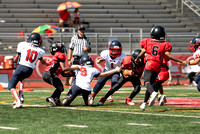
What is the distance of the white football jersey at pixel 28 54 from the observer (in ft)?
27.7

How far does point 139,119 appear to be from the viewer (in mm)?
6297

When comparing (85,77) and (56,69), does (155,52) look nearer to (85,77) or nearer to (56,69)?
(85,77)

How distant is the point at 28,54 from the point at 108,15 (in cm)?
1749

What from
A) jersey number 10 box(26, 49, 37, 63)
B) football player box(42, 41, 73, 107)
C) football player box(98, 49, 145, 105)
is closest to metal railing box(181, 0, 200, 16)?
football player box(98, 49, 145, 105)

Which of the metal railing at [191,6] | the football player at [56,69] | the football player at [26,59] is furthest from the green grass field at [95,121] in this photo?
the metal railing at [191,6]

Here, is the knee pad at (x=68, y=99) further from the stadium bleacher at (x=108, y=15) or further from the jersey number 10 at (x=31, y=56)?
the stadium bleacher at (x=108, y=15)

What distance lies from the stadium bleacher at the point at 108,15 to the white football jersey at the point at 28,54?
47.4ft

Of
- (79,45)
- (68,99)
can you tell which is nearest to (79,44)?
(79,45)

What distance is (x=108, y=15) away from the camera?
84.1 feet

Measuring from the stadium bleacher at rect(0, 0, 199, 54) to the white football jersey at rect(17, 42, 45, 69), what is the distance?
14452 millimetres

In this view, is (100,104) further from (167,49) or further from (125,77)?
(167,49)

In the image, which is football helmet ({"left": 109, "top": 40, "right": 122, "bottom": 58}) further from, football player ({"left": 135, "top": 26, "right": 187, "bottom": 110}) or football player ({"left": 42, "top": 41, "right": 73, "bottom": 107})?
football player ({"left": 135, "top": 26, "right": 187, "bottom": 110})

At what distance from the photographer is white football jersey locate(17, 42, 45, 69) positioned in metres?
8.45

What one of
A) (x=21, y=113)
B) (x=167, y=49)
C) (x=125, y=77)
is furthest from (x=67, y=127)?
(x=125, y=77)
